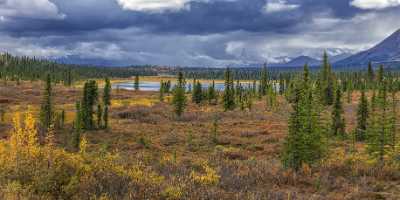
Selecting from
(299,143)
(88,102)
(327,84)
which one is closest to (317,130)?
(299,143)

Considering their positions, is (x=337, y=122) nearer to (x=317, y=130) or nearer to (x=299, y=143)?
(x=317, y=130)

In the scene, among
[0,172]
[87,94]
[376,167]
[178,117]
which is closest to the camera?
[0,172]

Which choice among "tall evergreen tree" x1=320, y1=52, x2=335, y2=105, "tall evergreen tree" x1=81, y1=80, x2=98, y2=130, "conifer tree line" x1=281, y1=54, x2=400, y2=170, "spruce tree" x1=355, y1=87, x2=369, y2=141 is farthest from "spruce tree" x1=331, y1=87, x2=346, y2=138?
"tall evergreen tree" x1=320, y1=52, x2=335, y2=105

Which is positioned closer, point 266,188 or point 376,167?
point 266,188

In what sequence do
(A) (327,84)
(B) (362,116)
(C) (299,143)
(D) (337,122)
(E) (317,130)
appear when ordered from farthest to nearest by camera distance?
(A) (327,84) → (D) (337,122) → (B) (362,116) → (E) (317,130) → (C) (299,143)

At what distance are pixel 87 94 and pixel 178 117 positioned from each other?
22128 mm

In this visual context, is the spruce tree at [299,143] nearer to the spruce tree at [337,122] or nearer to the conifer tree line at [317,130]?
the conifer tree line at [317,130]

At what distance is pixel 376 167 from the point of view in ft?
44.0

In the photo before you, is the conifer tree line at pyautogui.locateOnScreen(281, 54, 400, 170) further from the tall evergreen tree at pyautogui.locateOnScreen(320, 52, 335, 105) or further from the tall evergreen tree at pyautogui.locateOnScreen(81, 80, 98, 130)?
the tall evergreen tree at pyautogui.locateOnScreen(320, 52, 335, 105)

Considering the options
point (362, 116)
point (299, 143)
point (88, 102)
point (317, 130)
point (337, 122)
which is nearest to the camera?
point (299, 143)

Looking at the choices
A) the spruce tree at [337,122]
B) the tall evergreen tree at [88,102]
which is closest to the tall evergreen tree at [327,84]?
the spruce tree at [337,122]

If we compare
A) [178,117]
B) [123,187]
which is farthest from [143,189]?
[178,117]

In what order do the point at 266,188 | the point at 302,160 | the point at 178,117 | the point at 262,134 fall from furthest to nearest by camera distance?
the point at 178,117 < the point at 262,134 < the point at 302,160 < the point at 266,188

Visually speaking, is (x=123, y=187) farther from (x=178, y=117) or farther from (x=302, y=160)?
(x=178, y=117)
